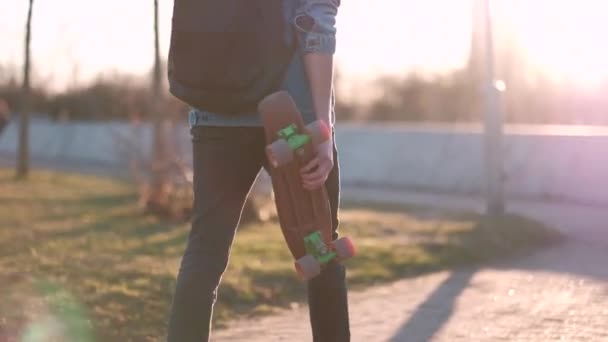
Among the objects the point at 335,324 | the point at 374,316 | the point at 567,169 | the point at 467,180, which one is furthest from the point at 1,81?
the point at 335,324

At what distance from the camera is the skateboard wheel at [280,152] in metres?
2.84

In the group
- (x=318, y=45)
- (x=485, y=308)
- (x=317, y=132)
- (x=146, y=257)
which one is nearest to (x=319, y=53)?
(x=318, y=45)

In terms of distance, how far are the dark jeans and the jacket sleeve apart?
0.30 metres

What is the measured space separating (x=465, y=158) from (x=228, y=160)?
1178 centimetres

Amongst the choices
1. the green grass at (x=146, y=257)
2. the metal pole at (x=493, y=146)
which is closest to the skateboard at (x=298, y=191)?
the green grass at (x=146, y=257)

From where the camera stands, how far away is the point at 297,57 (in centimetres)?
305

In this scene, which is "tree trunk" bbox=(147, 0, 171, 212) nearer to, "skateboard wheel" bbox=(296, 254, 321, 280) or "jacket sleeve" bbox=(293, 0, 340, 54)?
"jacket sleeve" bbox=(293, 0, 340, 54)

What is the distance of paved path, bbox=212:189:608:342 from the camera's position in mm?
4820

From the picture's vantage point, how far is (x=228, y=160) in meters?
3.05

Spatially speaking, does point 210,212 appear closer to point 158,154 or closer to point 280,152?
point 280,152

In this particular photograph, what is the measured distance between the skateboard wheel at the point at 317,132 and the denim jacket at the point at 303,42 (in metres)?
0.10

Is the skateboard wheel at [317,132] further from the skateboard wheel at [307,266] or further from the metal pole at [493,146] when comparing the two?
the metal pole at [493,146]

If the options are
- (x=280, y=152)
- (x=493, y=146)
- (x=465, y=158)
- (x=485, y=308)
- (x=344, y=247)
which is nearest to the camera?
(x=280, y=152)

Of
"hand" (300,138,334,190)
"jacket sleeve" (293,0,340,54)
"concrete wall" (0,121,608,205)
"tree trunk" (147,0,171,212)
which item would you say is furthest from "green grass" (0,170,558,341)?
"jacket sleeve" (293,0,340,54)
